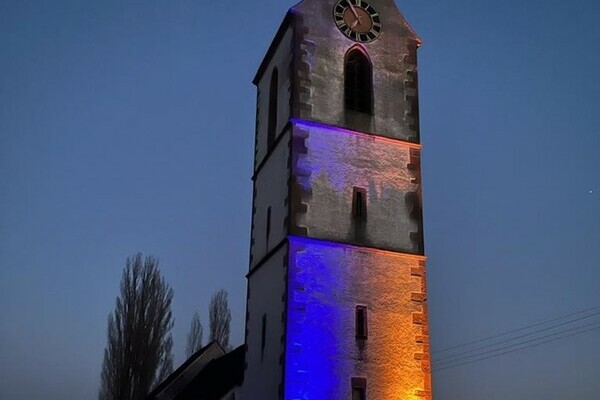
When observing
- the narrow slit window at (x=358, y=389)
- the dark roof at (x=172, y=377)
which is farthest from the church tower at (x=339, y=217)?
the dark roof at (x=172, y=377)

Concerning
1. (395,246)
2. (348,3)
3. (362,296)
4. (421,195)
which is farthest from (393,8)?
(362,296)

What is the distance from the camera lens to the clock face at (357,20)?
22.8 metres

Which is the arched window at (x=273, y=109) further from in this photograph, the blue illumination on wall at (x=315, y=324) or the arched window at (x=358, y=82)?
the blue illumination on wall at (x=315, y=324)

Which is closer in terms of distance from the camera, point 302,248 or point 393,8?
point 302,248

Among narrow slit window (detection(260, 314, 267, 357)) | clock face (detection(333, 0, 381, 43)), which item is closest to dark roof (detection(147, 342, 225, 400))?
narrow slit window (detection(260, 314, 267, 357))

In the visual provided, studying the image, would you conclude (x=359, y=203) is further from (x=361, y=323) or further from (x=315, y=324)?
(x=315, y=324)

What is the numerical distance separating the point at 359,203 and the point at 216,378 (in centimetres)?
1311

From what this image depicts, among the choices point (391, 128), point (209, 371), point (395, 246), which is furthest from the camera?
point (209, 371)

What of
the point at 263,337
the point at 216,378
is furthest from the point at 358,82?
the point at 216,378

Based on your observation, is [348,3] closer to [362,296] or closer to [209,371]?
[362,296]

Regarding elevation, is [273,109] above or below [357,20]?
below

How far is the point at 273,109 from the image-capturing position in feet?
77.7

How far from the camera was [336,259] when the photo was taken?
19734 mm

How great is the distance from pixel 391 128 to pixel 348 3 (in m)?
4.16
